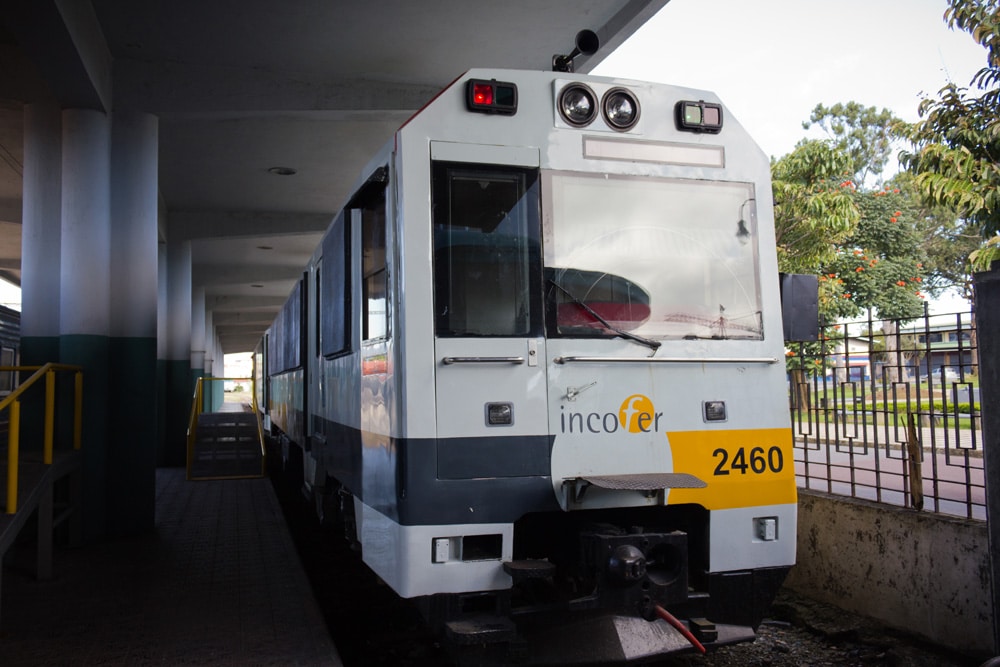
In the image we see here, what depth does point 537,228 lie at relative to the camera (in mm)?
4059

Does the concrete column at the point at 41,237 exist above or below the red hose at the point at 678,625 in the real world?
above

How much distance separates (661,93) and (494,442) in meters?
2.11

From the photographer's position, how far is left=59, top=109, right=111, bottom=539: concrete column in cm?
804

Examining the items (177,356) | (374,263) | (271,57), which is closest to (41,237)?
(271,57)

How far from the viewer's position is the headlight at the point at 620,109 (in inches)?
170

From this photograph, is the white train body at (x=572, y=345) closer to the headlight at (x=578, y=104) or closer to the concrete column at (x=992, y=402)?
the headlight at (x=578, y=104)

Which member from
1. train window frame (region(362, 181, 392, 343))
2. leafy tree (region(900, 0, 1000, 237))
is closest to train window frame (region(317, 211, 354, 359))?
train window frame (region(362, 181, 392, 343))

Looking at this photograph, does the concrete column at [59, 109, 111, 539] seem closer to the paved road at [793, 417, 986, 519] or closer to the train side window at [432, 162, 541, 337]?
the train side window at [432, 162, 541, 337]

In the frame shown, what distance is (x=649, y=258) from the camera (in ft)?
13.9

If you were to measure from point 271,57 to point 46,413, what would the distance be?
15.3 feet

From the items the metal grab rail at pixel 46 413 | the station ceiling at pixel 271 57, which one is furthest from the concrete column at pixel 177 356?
the metal grab rail at pixel 46 413

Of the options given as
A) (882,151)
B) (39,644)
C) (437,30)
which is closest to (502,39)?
(437,30)

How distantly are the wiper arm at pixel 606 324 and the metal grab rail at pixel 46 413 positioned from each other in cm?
398

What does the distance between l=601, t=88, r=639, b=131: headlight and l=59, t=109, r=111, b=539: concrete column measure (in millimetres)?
6023
